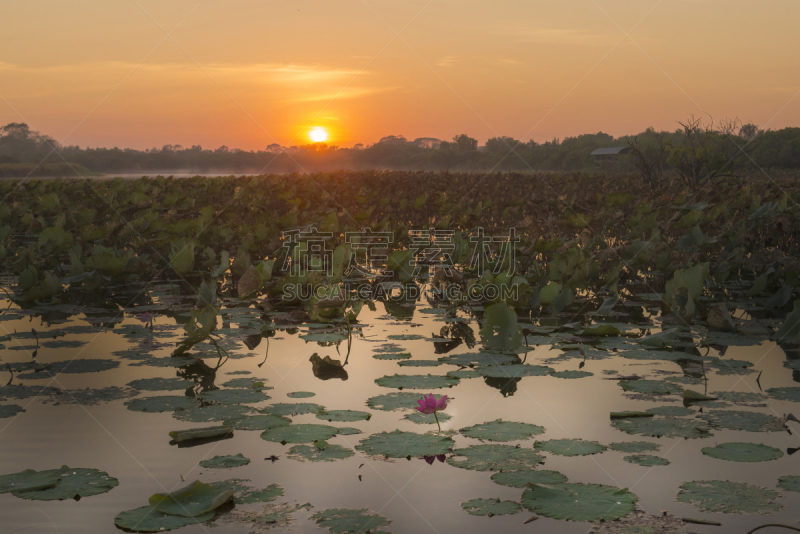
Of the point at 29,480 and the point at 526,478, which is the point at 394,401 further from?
the point at 29,480

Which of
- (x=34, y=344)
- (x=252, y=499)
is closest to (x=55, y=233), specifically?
(x=34, y=344)

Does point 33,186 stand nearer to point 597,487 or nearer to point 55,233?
point 55,233

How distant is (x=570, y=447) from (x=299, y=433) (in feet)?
4.28

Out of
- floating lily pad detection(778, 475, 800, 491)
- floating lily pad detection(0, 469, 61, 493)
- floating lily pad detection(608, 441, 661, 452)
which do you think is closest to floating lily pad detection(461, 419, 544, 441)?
floating lily pad detection(608, 441, 661, 452)

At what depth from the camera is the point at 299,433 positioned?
3908mm

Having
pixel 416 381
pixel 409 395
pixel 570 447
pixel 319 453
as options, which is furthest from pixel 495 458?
pixel 416 381

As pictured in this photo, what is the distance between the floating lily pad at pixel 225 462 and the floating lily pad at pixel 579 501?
49.4 inches

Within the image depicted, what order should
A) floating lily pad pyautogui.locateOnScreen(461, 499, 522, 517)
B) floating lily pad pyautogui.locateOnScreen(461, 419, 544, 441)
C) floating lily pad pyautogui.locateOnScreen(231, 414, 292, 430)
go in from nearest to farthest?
floating lily pad pyautogui.locateOnScreen(461, 499, 522, 517)
floating lily pad pyautogui.locateOnScreen(461, 419, 544, 441)
floating lily pad pyautogui.locateOnScreen(231, 414, 292, 430)

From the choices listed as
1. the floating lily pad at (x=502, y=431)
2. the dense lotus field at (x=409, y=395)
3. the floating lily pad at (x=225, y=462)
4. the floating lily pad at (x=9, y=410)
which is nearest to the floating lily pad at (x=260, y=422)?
the dense lotus field at (x=409, y=395)

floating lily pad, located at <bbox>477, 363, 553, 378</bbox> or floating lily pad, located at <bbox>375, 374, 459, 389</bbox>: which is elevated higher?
floating lily pad, located at <bbox>477, 363, 553, 378</bbox>

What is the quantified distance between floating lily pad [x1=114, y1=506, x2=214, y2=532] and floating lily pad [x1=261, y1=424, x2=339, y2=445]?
0.87 m

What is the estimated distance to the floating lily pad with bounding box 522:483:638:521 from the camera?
2.97 metres

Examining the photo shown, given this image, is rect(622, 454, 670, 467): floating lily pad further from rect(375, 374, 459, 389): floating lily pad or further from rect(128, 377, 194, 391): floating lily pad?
rect(128, 377, 194, 391): floating lily pad

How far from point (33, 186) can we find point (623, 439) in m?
19.5
